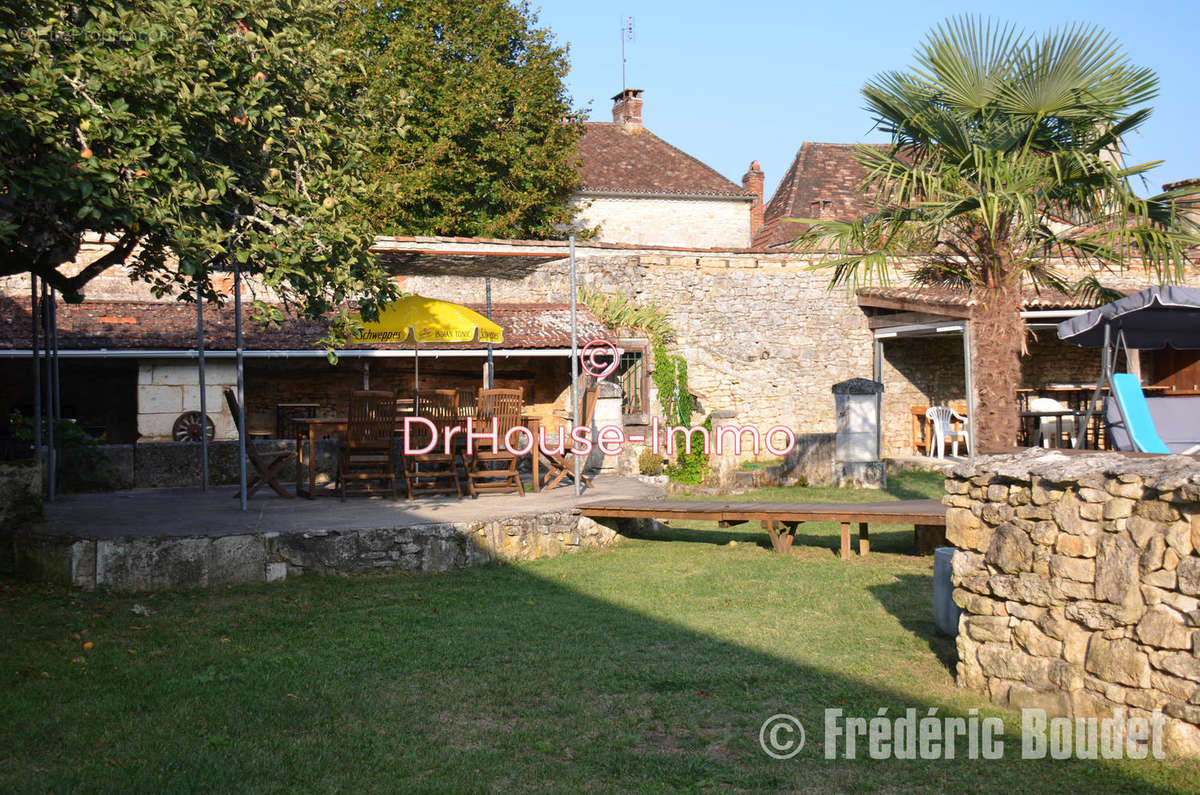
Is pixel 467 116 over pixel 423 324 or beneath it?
over

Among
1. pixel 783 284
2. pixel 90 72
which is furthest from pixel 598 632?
pixel 783 284

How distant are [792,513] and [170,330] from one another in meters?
9.73

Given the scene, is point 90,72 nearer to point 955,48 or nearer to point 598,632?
point 598,632

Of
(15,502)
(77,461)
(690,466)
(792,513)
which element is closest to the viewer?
(15,502)

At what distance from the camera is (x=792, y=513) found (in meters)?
8.30

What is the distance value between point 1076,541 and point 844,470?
33.9 ft

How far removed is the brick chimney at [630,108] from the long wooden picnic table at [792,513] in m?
22.6

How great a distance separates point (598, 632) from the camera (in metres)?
6.02

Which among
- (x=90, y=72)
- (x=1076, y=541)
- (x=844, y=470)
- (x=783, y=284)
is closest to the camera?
(x=1076, y=541)

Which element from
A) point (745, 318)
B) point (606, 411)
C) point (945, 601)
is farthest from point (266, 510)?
point (745, 318)

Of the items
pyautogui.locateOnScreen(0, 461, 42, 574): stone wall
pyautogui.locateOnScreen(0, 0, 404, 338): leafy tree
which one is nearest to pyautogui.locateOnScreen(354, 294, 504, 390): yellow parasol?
pyautogui.locateOnScreen(0, 0, 404, 338): leafy tree

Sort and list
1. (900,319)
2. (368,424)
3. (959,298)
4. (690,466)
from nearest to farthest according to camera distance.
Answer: (368,424), (690,466), (959,298), (900,319)

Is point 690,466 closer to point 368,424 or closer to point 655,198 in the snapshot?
point 368,424
